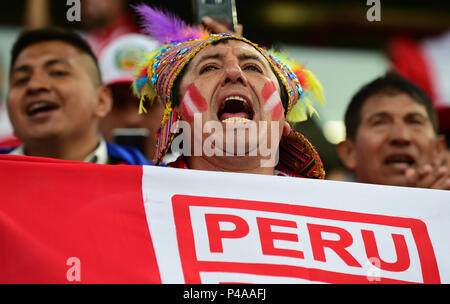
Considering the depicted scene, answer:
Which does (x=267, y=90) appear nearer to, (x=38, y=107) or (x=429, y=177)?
(x=429, y=177)

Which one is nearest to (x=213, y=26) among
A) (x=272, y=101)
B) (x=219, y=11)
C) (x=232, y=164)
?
(x=219, y=11)

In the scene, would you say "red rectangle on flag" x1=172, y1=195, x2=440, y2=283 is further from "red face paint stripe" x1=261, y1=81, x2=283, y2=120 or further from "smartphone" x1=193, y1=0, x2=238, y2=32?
"smartphone" x1=193, y1=0, x2=238, y2=32

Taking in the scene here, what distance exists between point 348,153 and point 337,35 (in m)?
3.41

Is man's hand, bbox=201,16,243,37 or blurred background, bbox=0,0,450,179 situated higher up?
blurred background, bbox=0,0,450,179

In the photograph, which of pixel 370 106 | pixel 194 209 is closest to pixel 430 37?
pixel 370 106

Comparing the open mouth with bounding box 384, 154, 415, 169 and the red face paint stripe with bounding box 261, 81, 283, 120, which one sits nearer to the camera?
the red face paint stripe with bounding box 261, 81, 283, 120

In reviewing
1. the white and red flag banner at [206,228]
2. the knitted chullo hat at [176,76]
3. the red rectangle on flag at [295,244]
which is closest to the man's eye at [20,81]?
the knitted chullo hat at [176,76]

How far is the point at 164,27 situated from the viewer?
2586 millimetres

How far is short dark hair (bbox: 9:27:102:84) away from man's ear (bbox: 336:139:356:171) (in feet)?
3.73

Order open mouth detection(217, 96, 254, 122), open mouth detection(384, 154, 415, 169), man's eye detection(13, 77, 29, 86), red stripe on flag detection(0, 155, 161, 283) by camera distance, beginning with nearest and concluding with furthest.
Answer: red stripe on flag detection(0, 155, 161, 283) < open mouth detection(217, 96, 254, 122) < open mouth detection(384, 154, 415, 169) < man's eye detection(13, 77, 29, 86)

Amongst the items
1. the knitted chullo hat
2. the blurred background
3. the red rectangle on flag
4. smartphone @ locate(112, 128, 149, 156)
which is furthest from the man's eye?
the blurred background

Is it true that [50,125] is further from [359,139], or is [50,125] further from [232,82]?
[359,139]

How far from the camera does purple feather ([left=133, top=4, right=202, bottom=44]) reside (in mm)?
2570

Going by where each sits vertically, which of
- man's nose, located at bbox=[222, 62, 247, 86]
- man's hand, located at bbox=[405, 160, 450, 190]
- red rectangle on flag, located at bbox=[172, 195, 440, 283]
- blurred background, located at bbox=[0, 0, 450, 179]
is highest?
blurred background, located at bbox=[0, 0, 450, 179]
